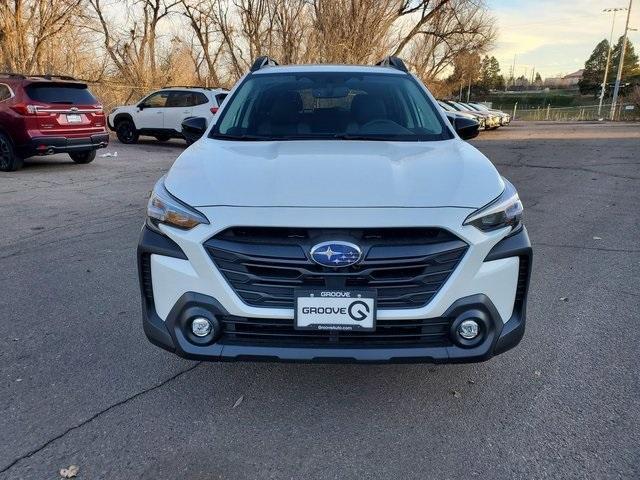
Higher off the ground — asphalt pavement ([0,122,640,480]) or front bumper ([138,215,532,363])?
front bumper ([138,215,532,363])

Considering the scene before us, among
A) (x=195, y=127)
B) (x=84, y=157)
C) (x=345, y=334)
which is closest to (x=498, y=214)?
(x=345, y=334)

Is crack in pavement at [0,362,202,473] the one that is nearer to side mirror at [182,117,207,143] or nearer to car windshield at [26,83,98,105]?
side mirror at [182,117,207,143]

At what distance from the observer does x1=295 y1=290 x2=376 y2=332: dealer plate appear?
2.35 metres

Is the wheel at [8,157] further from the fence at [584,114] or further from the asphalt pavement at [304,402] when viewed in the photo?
the fence at [584,114]

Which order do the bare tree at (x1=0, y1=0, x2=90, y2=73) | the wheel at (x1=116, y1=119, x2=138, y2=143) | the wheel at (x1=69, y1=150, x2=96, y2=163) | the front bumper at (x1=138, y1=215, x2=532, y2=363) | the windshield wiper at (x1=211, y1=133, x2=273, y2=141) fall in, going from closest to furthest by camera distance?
the front bumper at (x1=138, y1=215, x2=532, y2=363) < the windshield wiper at (x1=211, y1=133, x2=273, y2=141) < the wheel at (x1=69, y1=150, x2=96, y2=163) < the wheel at (x1=116, y1=119, x2=138, y2=143) < the bare tree at (x1=0, y1=0, x2=90, y2=73)

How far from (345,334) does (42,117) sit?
9.70 meters

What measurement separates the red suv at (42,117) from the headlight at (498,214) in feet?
32.2

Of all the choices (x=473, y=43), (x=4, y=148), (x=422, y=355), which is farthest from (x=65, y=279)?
(x=473, y=43)

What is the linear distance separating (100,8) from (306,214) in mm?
31599

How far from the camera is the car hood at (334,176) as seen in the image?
244cm

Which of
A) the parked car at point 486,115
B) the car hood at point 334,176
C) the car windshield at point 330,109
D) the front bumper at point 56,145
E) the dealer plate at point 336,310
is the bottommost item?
the parked car at point 486,115

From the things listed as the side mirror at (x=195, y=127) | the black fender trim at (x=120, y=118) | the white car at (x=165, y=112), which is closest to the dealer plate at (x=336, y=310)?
the side mirror at (x=195, y=127)

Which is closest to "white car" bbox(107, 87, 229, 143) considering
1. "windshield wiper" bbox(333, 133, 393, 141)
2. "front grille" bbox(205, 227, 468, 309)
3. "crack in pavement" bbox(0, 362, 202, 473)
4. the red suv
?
the red suv

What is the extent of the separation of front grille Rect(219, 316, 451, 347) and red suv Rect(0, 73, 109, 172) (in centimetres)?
937
